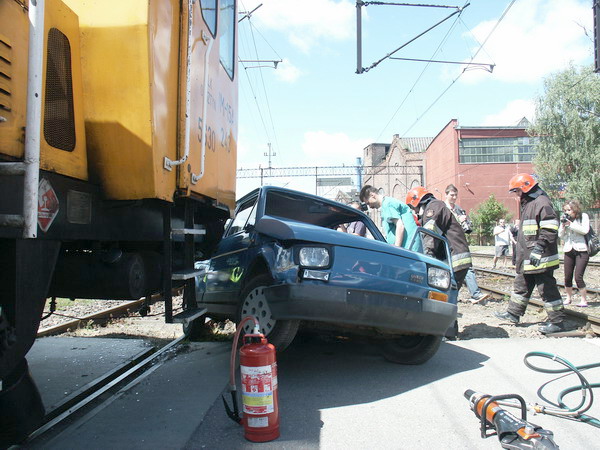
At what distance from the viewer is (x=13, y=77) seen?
218cm

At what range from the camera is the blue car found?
11.4ft

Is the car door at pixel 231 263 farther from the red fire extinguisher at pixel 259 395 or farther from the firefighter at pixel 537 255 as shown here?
the firefighter at pixel 537 255

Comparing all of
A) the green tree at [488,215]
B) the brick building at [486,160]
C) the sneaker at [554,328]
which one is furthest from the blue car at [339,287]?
the brick building at [486,160]

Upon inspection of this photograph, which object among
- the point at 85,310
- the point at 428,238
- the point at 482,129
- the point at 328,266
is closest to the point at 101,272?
the point at 328,266

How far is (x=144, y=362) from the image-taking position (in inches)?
182

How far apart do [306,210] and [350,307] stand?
193cm

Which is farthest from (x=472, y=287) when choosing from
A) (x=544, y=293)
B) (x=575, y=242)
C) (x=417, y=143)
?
(x=417, y=143)

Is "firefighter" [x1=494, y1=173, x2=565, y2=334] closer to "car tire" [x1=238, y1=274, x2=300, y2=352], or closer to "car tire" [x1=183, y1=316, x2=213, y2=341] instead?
"car tire" [x1=238, y1=274, x2=300, y2=352]

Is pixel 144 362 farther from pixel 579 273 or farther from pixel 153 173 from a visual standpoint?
pixel 579 273

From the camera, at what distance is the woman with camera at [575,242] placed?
743cm

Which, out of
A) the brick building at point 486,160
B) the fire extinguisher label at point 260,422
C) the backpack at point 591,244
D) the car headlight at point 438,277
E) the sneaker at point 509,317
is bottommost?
the fire extinguisher label at point 260,422

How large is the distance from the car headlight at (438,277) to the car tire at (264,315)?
1163 millimetres

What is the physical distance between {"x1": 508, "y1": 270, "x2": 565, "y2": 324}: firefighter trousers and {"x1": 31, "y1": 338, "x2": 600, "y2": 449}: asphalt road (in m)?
0.46

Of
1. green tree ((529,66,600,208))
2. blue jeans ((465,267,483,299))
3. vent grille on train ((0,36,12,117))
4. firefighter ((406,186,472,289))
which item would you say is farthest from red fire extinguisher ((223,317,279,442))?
green tree ((529,66,600,208))
